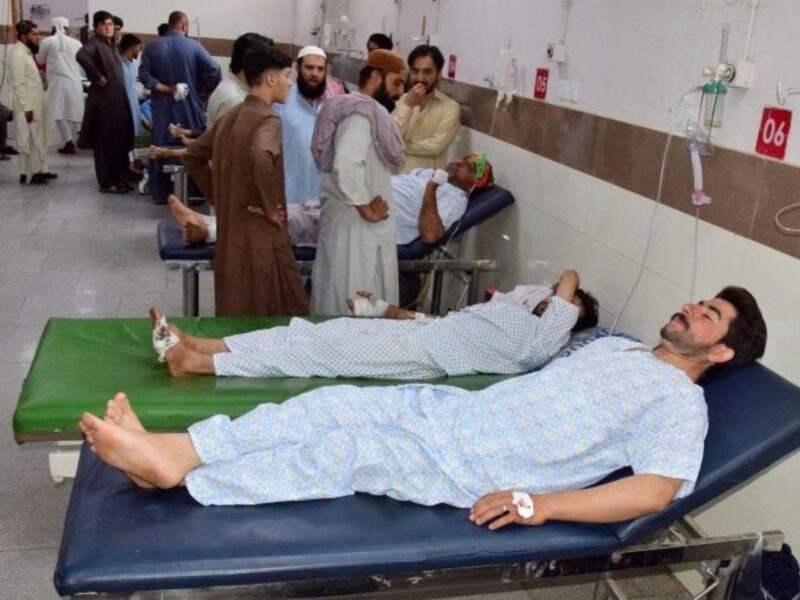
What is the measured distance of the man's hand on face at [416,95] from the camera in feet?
15.3

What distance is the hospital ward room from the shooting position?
6.39 feet

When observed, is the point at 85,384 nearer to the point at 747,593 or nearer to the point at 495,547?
the point at 495,547

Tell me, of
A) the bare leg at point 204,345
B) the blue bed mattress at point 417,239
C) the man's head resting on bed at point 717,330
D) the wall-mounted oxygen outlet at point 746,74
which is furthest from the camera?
the blue bed mattress at point 417,239

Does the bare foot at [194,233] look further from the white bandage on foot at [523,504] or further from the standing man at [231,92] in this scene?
the white bandage on foot at [523,504]

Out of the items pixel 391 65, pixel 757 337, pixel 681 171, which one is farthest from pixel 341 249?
pixel 757 337

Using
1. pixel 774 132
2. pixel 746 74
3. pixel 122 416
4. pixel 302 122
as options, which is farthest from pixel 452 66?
pixel 122 416

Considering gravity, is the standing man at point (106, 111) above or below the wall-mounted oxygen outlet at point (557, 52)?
below

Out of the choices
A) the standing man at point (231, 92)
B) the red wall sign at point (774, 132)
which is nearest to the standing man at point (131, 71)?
the standing man at point (231, 92)

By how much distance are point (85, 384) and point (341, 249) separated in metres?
1.57

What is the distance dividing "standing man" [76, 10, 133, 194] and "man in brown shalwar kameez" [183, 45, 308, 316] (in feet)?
13.3

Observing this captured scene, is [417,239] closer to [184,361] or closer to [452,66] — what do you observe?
[452,66]

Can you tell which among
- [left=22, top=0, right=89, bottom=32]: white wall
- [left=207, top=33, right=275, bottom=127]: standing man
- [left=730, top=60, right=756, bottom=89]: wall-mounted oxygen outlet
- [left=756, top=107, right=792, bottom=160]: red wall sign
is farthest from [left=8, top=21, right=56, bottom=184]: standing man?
[left=756, top=107, right=792, bottom=160]: red wall sign

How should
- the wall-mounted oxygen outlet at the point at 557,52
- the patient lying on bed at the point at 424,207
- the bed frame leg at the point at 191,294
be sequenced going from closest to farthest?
the wall-mounted oxygen outlet at the point at 557,52 < the bed frame leg at the point at 191,294 < the patient lying on bed at the point at 424,207

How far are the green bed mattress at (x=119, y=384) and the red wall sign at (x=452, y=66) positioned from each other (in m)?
2.53
